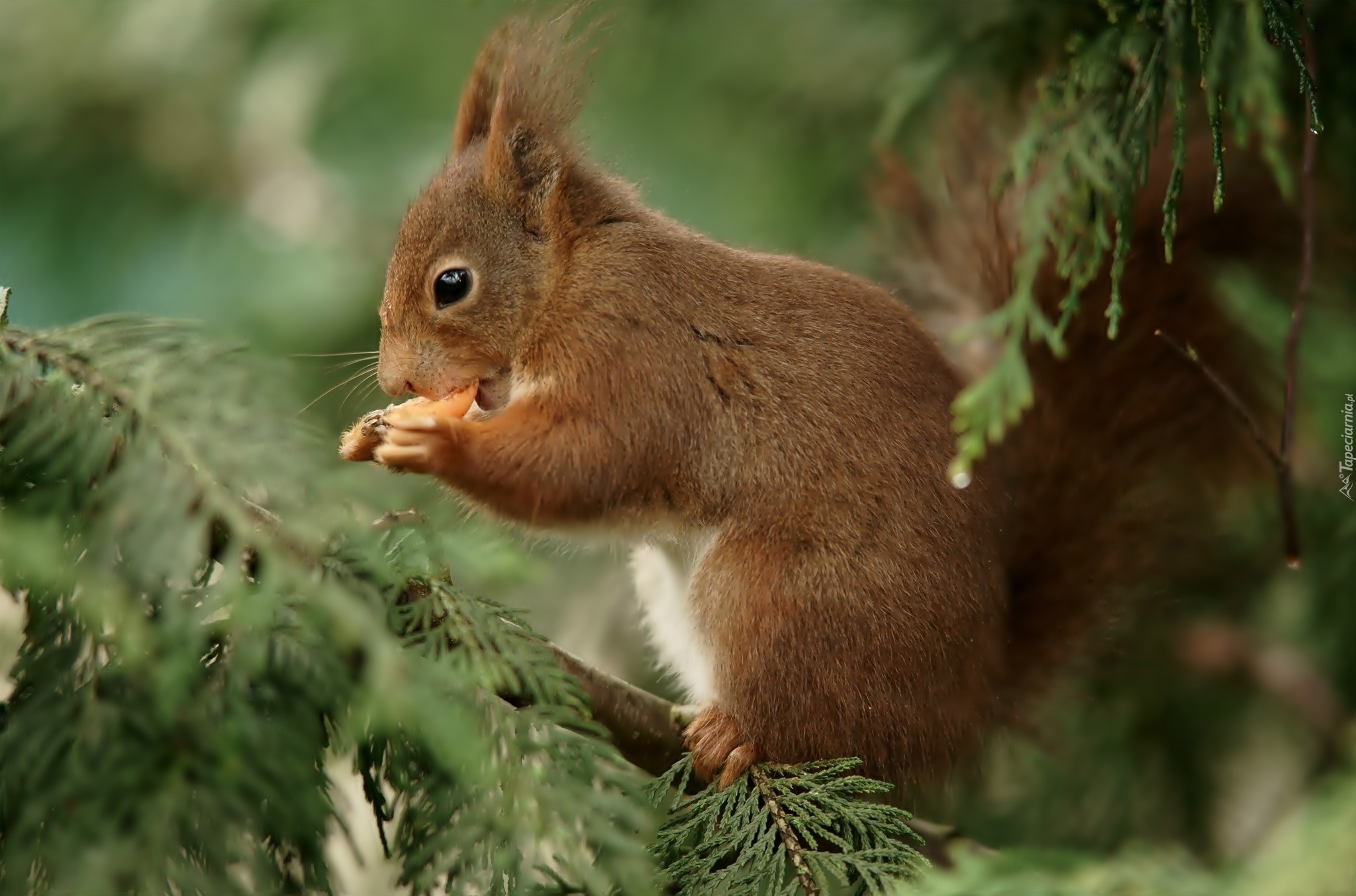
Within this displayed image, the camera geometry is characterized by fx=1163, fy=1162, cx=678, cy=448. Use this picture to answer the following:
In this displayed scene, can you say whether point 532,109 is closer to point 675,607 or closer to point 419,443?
point 419,443

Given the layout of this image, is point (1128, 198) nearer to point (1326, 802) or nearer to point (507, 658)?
point (1326, 802)

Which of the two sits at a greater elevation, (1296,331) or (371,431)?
(1296,331)

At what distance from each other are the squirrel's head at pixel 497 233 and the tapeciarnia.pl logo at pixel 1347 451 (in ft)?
3.57

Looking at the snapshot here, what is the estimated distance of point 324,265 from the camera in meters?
2.21

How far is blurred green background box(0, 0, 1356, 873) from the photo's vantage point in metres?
1.72

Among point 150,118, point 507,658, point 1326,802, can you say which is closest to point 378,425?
point 507,658

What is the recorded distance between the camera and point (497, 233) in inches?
64.9

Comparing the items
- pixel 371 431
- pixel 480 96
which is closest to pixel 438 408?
pixel 371 431

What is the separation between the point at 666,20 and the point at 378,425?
1108mm

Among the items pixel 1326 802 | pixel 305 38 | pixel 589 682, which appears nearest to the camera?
pixel 1326 802

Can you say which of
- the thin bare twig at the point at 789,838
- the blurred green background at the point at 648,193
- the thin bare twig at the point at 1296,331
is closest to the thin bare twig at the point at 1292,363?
the thin bare twig at the point at 1296,331

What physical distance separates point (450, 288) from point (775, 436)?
50 cm

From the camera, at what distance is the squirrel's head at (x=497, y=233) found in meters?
1.58

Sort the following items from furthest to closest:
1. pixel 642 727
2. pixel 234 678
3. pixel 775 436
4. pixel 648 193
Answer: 1. pixel 648 193
2. pixel 775 436
3. pixel 642 727
4. pixel 234 678
